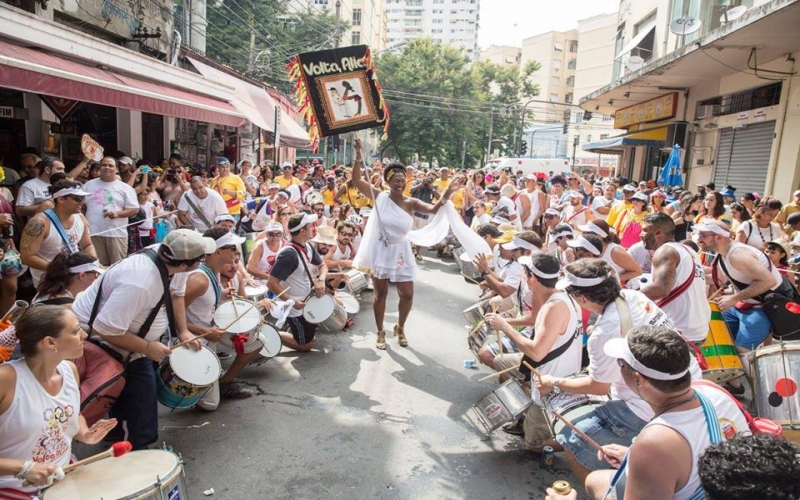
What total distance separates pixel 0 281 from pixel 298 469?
141 inches

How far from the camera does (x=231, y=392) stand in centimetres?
466

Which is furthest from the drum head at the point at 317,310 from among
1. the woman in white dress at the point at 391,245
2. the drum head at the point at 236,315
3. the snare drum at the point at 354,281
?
the snare drum at the point at 354,281

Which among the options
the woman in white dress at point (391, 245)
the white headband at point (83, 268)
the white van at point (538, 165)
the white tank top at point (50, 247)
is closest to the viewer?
the white headband at point (83, 268)

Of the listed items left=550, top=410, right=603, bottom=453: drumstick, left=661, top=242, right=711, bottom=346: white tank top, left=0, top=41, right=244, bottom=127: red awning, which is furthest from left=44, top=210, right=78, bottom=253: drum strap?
left=661, top=242, right=711, bottom=346: white tank top

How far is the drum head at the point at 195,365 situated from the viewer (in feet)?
12.0

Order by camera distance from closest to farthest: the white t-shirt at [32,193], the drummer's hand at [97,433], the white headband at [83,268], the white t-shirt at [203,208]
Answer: the drummer's hand at [97,433] < the white headband at [83,268] < the white t-shirt at [32,193] < the white t-shirt at [203,208]

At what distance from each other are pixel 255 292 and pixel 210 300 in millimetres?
1223

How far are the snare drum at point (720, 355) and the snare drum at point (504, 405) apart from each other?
1.75m

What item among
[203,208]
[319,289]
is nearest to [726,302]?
[319,289]

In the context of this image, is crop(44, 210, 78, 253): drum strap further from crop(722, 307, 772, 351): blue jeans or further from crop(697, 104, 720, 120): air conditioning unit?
crop(697, 104, 720, 120): air conditioning unit

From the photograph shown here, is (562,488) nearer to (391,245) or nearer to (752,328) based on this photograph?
(752,328)

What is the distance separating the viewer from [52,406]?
8.43ft

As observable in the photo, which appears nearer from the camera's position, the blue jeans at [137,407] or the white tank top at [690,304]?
the blue jeans at [137,407]

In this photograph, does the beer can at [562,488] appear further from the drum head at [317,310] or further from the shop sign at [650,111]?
the shop sign at [650,111]
